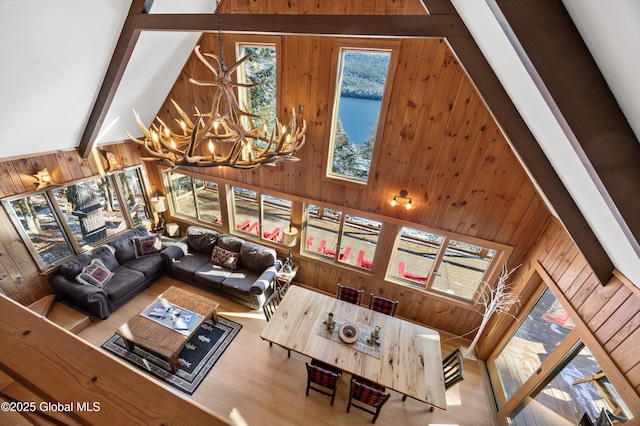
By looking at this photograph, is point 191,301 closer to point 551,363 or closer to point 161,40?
point 161,40

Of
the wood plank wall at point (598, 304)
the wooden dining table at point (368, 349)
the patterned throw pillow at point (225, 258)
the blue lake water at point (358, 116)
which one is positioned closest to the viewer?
the wood plank wall at point (598, 304)

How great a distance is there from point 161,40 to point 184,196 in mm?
3559

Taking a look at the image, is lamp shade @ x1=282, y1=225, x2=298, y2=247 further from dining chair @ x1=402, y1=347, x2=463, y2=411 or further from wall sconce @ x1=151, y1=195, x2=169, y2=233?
wall sconce @ x1=151, y1=195, x2=169, y2=233

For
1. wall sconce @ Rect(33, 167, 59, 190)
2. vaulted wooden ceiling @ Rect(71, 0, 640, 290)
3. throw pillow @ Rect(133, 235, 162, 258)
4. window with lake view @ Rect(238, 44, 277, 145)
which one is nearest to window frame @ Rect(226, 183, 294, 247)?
window with lake view @ Rect(238, 44, 277, 145)

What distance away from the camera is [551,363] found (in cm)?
270

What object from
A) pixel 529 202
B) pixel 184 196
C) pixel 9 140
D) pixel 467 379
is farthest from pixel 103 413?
pixel 184 196

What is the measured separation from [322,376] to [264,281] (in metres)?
1.95

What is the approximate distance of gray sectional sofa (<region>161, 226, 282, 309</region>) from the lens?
457 centimetres

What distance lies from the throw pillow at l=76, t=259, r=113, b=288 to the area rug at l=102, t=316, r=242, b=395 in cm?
104

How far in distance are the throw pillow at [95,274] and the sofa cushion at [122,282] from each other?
0.32 ft

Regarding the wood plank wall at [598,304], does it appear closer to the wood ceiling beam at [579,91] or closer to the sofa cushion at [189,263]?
the wood ceiling beam at [579,91]

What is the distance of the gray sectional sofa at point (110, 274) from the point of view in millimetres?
4109

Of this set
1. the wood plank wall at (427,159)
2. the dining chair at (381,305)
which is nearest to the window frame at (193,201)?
the wood plank wall at (427,159)

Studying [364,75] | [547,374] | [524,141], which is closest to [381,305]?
[547,374]
